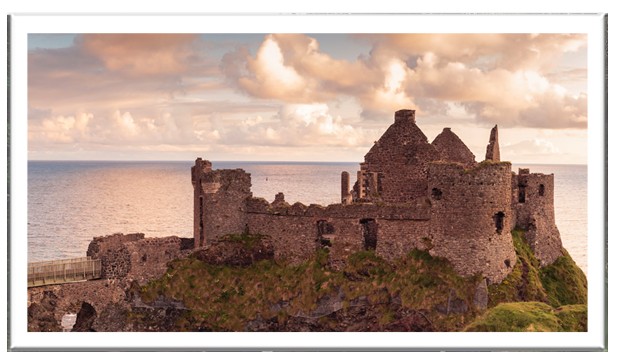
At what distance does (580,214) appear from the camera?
34.3 meters

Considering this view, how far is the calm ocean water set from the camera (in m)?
36.3

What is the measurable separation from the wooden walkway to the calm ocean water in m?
0.70

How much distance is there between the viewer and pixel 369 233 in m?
33.5

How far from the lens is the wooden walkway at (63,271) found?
31781 mm

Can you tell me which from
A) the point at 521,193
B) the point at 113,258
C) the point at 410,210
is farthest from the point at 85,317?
the point at 521,193

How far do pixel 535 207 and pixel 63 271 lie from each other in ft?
63.6

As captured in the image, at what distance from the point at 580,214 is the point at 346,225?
387 inches

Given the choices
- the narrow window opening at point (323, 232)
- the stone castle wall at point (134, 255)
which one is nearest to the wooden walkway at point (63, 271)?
the stone castle wall at point (134, 255)
